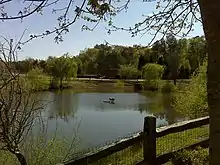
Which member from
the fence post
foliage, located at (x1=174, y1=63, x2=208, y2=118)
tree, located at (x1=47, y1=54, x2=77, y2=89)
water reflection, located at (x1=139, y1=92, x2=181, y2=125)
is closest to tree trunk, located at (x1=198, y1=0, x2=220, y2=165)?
the fence post

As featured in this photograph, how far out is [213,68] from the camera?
7.96ft

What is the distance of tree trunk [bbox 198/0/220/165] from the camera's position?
2.37m

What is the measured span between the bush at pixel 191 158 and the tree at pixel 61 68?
52.3 metres

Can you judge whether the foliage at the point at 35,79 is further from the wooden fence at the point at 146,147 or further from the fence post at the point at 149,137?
the fence post at the point at 149,137

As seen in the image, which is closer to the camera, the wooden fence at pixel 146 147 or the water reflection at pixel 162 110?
the wooden fence at pixel 146 147

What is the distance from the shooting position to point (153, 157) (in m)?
3.98

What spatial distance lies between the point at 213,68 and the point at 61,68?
56.7m

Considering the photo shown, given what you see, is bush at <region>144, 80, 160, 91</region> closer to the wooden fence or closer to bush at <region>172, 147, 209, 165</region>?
bush at <region>172, 147, 209, 165</region>

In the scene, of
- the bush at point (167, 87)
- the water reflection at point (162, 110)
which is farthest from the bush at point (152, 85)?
the water reflection at point (162, 110)

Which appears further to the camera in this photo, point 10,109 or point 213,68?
point 10,109

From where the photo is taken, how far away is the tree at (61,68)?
57.5 m

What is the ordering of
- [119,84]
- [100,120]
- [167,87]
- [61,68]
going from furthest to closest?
[119,84] < [61,68] < [167,87] < [100,120]

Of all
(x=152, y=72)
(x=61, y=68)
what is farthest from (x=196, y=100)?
(x=61, y=68)

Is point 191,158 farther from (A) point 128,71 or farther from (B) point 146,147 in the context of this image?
(A) point 128,71
